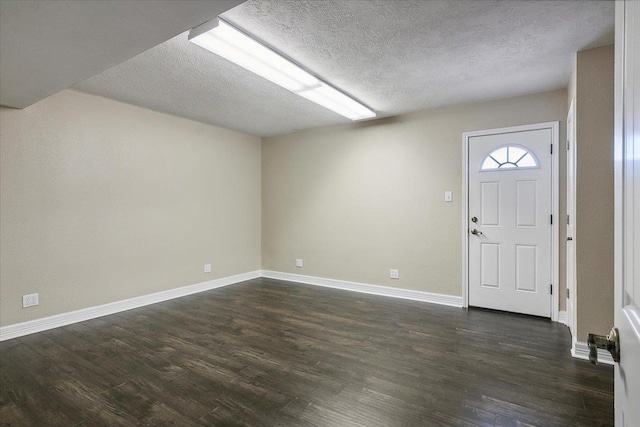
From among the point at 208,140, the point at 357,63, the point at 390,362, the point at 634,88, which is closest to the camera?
the point at 634,88

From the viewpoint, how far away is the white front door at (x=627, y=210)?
1.79ft

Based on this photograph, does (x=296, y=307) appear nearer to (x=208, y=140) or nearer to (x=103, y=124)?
(x=208, y=140)

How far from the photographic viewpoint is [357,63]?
2818 mm

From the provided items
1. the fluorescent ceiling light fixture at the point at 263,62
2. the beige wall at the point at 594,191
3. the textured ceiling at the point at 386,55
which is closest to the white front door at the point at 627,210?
the textured ceiling at the point at 386,55

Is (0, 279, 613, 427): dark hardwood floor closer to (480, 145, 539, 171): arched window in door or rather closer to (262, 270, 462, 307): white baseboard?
(262, 270, 462, 307): white baseboard

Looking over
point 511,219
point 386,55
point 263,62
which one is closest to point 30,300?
point 263,62

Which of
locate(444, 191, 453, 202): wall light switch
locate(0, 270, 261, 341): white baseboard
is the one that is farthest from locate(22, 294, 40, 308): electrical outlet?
locate(444, 191, 453, 202): wall light switch

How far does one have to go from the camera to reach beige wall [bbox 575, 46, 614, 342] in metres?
2.49

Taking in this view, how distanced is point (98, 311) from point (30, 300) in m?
0.64

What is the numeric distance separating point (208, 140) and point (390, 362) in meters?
4.04

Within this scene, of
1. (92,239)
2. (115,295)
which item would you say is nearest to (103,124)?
(92,239)

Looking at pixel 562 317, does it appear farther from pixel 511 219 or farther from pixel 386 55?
pixel 386 55

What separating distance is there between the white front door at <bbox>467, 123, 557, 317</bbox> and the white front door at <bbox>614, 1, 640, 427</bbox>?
3357mm

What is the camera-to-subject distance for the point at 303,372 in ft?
7.77
